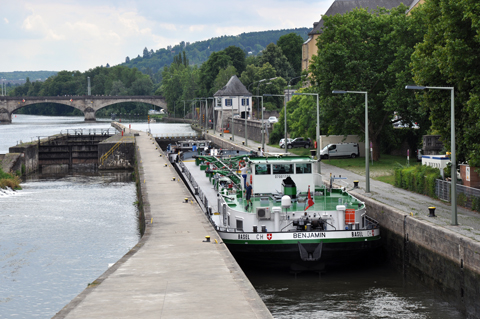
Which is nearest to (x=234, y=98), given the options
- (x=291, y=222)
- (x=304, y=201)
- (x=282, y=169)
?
(x=282, y=169)

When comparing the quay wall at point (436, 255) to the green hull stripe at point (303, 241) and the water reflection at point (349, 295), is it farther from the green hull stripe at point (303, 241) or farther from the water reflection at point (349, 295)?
the green hull stripe at point (303, 241)

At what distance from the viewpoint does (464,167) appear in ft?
106

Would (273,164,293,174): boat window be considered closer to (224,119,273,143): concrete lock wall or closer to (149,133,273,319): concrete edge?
(149,133,273,319): concrete edge

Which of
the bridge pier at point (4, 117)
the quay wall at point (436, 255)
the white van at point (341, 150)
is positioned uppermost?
the bridge pier at point (4, 117)

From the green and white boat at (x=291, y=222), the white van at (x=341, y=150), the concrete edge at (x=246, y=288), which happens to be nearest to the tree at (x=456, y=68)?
the green and white boat at (x=291, y=222)

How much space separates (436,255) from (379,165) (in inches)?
1005

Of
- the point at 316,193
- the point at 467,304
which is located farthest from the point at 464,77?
the point at 467,304

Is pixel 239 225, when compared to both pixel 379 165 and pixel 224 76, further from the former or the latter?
pixel 224 76

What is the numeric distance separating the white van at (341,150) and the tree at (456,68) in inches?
910

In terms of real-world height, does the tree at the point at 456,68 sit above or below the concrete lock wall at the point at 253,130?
above

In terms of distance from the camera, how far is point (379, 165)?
160ft

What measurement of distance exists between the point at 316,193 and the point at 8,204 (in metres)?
25.5

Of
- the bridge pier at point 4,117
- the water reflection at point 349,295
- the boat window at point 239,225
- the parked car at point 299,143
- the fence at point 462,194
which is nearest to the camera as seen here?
the water reflection at point 349,295

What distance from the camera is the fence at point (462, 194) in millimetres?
28531
